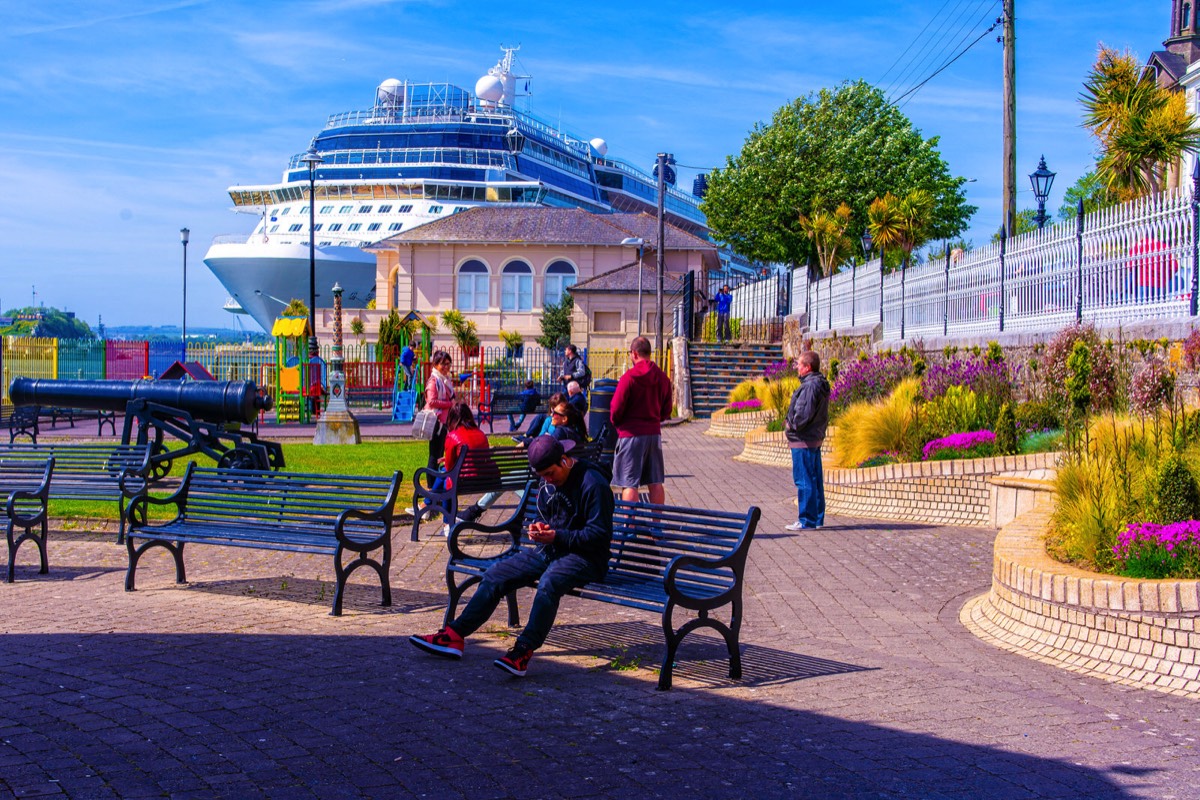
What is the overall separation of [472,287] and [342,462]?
41.0 m

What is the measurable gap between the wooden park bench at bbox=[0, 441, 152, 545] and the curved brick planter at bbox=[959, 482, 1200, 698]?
6.82 metres

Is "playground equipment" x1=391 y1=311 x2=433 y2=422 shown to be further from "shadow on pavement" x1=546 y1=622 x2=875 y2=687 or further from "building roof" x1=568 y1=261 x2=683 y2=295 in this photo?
"shadow on pavement" x1=546 y1=622 x2=875 y2=687

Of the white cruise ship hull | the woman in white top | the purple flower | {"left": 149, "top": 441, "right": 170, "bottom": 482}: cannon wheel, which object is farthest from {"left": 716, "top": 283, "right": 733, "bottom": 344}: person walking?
the white cruise ship hull

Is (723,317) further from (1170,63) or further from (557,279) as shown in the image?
(557,279)

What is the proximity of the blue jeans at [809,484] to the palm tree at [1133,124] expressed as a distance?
11.6 meters

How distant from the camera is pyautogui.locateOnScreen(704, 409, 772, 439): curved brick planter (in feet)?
74.6

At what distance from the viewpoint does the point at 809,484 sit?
36.9 feet

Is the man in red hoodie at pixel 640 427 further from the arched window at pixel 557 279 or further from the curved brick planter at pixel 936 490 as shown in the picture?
the arched window at pixel 557 279

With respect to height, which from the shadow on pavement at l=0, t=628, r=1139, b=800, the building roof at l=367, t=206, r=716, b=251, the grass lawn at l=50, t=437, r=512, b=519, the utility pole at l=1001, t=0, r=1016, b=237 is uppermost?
the building roof at l=367, t=206, r=716, b=251

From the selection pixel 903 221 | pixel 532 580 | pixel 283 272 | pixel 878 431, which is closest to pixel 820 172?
pixel 903 221

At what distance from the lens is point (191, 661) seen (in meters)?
6.21

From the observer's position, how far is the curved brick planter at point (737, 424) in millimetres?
22734

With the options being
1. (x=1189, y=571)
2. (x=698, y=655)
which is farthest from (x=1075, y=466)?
(x=698, y=655)

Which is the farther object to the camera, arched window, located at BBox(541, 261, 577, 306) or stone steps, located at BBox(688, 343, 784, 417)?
arched window, located at BBox(541, 261, 577, 306)
